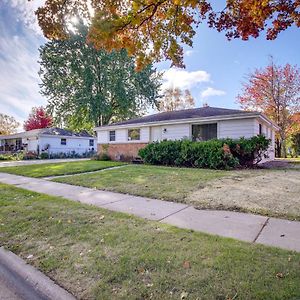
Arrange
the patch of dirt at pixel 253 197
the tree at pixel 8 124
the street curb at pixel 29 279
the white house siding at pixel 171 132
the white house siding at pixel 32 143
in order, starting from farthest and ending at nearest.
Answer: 1. the tree at pixel 8 124
2. the white house siding at pixel 32 143
3. the white house siding at pixel 171 132
4. the patch of dirt at pixel 253 197
5. the street curb at pixel 29 279

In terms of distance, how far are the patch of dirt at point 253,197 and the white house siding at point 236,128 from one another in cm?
592

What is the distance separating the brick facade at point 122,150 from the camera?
1742 cm

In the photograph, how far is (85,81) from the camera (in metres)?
25.5

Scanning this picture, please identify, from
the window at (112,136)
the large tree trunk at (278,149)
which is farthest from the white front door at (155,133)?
the large tree trunk at (278,149)

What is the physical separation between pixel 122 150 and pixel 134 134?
1648mm

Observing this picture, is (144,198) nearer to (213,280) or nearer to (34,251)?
(34,251)

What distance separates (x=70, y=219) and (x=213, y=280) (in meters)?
2.85

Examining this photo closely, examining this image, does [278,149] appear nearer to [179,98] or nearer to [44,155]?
[179,98]

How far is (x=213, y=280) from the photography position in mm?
2244

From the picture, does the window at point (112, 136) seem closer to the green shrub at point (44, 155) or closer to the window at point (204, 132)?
the window at point (204, 132)

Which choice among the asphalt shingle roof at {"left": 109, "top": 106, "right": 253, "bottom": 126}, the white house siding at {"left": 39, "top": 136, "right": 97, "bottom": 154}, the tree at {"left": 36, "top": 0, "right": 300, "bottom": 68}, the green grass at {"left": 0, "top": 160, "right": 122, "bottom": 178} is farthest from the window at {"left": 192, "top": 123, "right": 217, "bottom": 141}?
the white house siding at {"left": 39, "top": 136, "right": 97, "bottom": 154}

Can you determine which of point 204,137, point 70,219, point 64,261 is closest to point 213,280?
point 64,261

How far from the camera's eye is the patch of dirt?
4676 millimetres

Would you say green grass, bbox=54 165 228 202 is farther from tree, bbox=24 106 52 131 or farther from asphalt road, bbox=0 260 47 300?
tree, bbox=24 106 52 131
